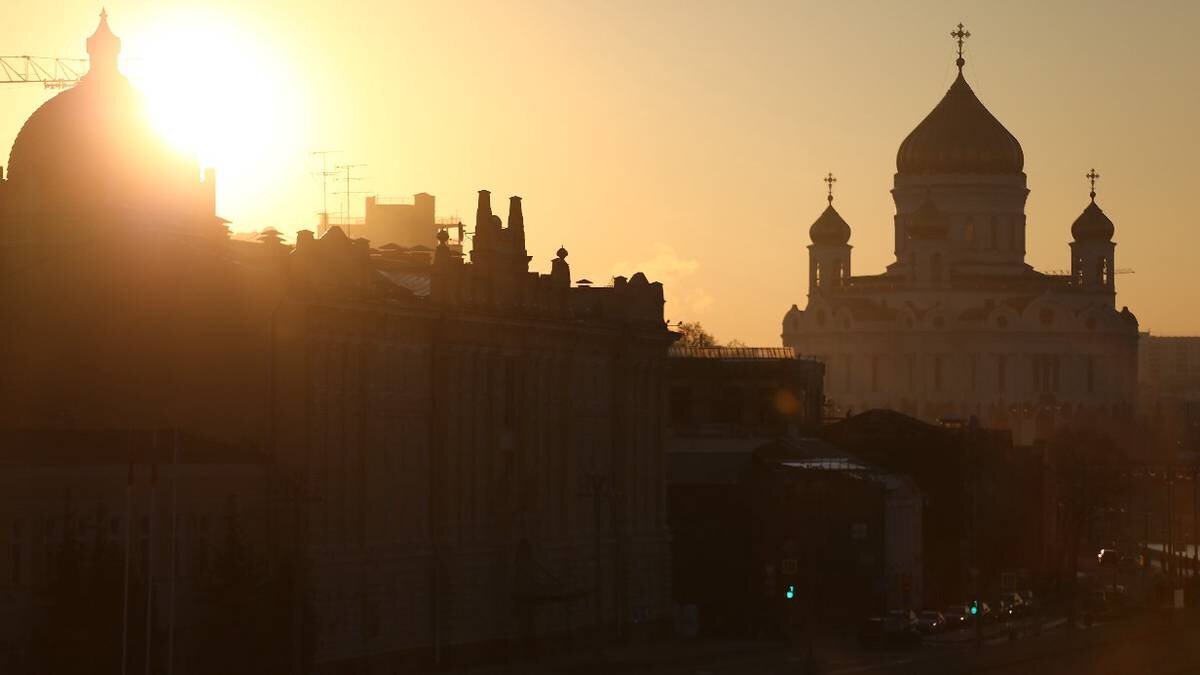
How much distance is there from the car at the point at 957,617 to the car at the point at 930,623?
49cm

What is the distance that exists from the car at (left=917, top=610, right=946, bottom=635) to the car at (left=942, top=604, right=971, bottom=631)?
0.49m

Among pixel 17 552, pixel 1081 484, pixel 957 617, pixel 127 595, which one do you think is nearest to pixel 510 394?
pixel 127 595

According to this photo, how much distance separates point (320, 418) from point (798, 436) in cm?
4778

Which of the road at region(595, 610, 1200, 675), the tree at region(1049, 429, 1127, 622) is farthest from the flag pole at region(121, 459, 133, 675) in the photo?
the tree at region(1049, 429, 1127, 622)

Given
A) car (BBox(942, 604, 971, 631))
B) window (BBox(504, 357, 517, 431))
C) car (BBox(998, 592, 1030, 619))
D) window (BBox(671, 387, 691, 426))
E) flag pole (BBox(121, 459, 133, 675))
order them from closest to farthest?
flag pole (BBox(121, 459, 133, 675))
window (BBox(504, 357, 517, 431))
car (BBox(942, 604, 971, 631))
car (BBox(998, 592, 1030, 619))
window (BBox(671, 387, 691, 426))

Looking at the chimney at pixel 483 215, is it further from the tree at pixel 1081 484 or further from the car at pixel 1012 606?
the tree at pixel 1081 484

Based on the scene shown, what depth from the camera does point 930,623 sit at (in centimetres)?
9894

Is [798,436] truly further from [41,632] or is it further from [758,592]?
[41,632]

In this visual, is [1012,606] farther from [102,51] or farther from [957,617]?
[102,51]

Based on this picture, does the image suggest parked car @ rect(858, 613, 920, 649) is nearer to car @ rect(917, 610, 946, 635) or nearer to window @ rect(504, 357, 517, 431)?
car @ rect(917, 610, 946, 635)

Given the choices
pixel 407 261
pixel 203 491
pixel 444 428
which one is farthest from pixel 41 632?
pixel 407 261

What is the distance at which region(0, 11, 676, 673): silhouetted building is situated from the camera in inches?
2943

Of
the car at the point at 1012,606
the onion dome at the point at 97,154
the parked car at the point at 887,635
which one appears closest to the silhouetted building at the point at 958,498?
the car at the point at 1012,606

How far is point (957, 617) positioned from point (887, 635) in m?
13.0
